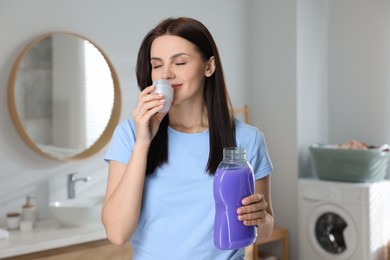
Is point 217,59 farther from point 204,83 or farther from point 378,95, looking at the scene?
point 378,95

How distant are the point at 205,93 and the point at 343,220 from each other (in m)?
2.47

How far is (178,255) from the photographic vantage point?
1.21 m

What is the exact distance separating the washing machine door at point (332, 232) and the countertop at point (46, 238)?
5.70 feet

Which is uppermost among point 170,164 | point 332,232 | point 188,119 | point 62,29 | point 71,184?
point 62,29

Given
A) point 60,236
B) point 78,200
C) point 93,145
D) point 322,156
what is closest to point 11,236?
point 60,236

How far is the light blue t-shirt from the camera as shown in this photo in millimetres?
1215

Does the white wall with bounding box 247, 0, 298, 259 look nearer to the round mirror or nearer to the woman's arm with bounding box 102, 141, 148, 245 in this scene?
the round mirror

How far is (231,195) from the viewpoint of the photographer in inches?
43.9

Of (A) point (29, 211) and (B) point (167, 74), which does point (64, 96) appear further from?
(B) point (167, 74)

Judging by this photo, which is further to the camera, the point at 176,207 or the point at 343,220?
the point at 343,220

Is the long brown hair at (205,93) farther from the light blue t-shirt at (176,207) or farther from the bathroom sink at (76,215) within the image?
the bathroom sink at (76,215)

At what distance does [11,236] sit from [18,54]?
1.04 m

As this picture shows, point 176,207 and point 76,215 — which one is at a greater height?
point 176,207

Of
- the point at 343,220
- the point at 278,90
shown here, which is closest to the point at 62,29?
the point at 278,90
